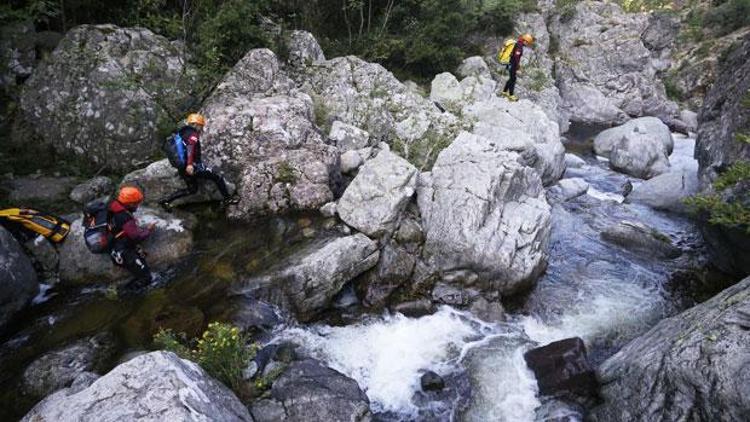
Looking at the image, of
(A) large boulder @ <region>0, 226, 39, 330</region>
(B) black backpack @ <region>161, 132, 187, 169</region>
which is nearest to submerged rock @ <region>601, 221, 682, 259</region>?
(B) black backpack @ <region>161, 132, 187, 169</region>

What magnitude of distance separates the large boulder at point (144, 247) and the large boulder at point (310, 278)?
6.75 feet

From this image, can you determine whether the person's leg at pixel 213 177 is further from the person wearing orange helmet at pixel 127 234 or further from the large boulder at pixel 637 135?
the large boulder at pixel 637 135

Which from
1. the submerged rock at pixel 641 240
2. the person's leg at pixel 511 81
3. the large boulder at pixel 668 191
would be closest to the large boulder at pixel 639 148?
the large boulder at pixel 668 191

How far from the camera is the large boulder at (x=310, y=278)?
946 cm

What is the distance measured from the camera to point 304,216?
1136 cm

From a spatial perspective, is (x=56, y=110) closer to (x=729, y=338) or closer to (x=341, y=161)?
(x=341, y=161)

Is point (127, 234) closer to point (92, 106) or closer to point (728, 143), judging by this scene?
point (92, 106)

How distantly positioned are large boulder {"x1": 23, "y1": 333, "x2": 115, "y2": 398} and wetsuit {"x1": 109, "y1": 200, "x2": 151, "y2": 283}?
5.14ft

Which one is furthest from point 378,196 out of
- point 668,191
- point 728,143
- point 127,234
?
point 668,191

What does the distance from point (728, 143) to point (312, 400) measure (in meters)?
13.4

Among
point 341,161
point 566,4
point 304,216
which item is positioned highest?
point 566,4

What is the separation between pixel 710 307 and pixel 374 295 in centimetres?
640

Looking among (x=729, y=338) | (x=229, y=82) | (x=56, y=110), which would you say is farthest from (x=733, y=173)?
Result: (x=56, y=110)

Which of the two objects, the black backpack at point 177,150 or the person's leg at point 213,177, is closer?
the black backpack at point 177,150
